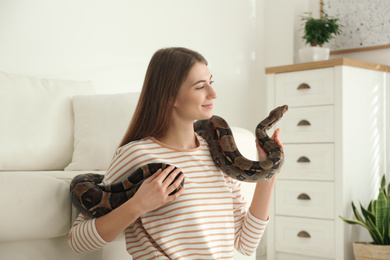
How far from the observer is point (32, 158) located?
7.23 feet

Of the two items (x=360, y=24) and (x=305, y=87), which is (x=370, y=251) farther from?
(x=360, y=24)

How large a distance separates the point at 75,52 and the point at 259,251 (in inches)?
79.8

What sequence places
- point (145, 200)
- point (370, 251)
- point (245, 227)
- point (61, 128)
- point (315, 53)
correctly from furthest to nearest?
point (315, 53)
point (370, 251)
point (61, 128)
point (245, 227)
point (145, 200)

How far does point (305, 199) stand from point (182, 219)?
79.5 inches

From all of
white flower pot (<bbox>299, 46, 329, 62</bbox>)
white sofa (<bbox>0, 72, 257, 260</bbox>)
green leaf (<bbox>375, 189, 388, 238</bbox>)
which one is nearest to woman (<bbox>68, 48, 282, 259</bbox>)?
white sofa (<bbox>0, 72, 257, 260</bbox>)

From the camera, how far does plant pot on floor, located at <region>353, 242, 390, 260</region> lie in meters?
2.82

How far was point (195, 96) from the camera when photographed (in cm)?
137

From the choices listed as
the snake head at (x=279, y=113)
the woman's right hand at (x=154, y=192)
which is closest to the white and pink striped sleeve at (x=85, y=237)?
the woman's right hand at (x=154, y=192)

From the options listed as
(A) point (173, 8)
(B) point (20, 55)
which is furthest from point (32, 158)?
(A) point (173, 8)

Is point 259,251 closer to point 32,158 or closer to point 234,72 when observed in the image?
point 234,72

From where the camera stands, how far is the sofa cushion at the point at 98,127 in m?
2.24

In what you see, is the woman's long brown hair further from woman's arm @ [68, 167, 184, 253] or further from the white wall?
the white wall

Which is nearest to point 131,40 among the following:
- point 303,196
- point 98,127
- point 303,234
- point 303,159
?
point 98,127

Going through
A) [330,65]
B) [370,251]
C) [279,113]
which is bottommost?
[370,251]
